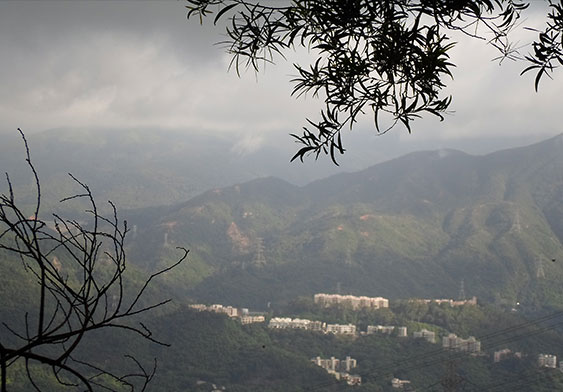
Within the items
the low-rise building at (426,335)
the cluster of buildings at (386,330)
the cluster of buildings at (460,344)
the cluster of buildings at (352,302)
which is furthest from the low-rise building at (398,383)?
the cluster of buildings at (352,302)

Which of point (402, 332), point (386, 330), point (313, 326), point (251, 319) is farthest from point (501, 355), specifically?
point (251, 319)

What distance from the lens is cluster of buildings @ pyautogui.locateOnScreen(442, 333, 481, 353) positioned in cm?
3111

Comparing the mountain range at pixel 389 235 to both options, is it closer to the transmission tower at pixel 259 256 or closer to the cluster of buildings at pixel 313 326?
the transmission tower at pixel 259 256

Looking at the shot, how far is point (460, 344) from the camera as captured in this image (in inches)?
1246

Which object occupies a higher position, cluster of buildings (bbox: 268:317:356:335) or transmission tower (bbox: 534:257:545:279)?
transmission tower (bbox: 534:257:545:279)

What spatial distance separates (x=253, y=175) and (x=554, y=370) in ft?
381

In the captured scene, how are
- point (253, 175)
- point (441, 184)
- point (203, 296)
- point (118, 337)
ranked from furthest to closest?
point (253, 175), point (441, 184), point (203, 296), point (118, 337)

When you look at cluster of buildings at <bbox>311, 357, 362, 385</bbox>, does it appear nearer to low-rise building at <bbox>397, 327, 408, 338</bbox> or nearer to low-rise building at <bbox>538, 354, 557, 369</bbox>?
low-rise building at <bbox>397, 327, 408, 338</bbox>

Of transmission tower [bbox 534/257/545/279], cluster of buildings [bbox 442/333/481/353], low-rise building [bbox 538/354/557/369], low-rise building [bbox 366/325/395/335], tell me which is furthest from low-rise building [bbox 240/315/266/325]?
transmission tower [bbox 534/257/545/279]

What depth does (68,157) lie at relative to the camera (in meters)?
132

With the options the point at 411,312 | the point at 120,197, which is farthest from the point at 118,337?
the point at 120,197

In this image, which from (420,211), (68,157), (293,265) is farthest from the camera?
(68,157)

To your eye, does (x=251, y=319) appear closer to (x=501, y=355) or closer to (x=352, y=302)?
(x=352, y=302)

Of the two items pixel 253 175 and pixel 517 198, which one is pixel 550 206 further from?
pixel 253 175
